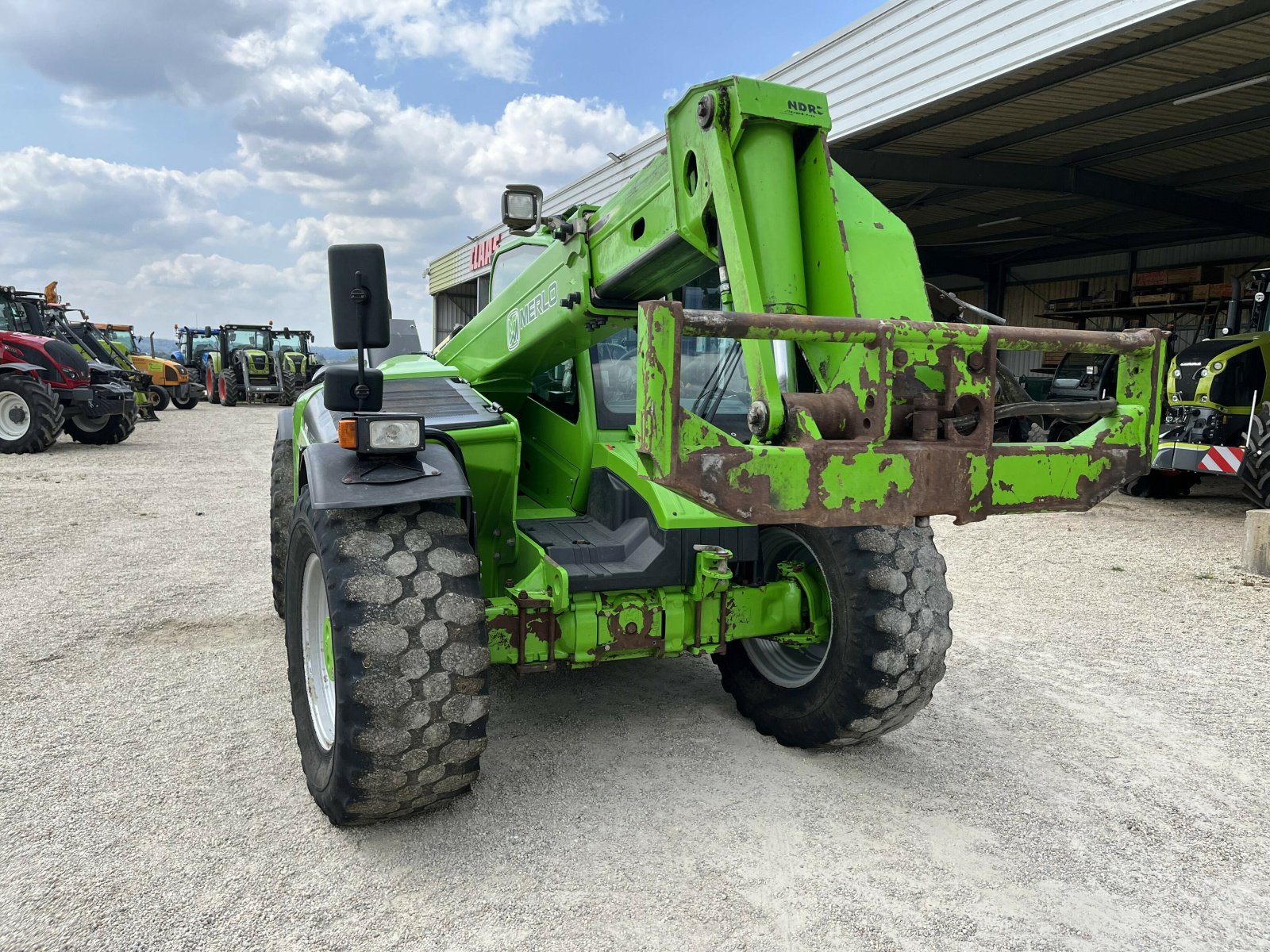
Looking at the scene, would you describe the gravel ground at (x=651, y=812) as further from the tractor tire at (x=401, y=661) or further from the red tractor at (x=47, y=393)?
the red tractor at (x=47, y=393)

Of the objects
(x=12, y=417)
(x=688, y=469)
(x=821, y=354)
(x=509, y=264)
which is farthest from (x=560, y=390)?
(x=12, y=417)

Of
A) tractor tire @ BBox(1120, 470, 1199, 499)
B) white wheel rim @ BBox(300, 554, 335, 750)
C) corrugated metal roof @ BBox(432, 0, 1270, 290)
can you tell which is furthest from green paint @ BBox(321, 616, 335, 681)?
tractor tire @ BBox(1120, 470, 1199, 499)

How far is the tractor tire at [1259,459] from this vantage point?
347 inches

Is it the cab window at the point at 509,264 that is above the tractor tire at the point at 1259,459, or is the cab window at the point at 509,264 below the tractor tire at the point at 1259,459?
above

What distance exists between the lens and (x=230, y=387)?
86.1ft

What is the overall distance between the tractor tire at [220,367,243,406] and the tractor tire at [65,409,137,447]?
11369mm

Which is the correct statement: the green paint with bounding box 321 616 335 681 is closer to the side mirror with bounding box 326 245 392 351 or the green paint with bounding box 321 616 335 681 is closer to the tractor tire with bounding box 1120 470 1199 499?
the side mirror with bounding box 326 245 392 351

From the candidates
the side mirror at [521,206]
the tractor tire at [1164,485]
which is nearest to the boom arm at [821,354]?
the side mirror at [521,206]

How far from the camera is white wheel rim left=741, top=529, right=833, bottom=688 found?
3.61 metres

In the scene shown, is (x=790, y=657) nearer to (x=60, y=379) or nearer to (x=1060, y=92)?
(x=1060, y=92)

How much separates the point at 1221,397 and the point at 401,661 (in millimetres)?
10400

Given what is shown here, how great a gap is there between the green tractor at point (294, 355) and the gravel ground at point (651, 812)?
22668mm

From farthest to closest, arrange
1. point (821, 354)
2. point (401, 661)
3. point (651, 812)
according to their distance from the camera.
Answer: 1. point (651, 812)
2. point (401, 661)
3. point (821, 354)

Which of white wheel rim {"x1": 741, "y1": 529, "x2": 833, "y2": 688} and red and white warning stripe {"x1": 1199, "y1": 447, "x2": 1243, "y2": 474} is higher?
red and white warning stripe {"x1": 1199, "y1": 447, "x2": 1243, "y2": 474}
